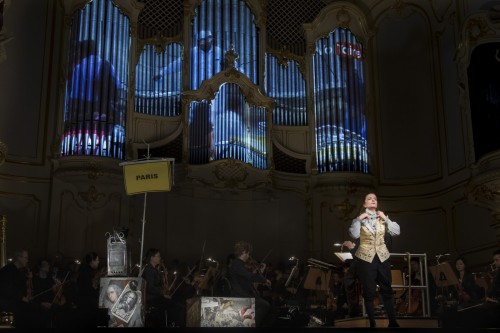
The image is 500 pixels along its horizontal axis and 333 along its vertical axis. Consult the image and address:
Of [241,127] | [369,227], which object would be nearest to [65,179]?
[241,127]

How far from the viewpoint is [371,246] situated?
6.37m

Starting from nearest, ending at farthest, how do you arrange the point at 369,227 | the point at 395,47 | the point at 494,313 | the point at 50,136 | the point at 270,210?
1. the point at 369,227
2. the point at 494,313
3. the point at 50,136
4. the point at 270,210
5. the point at 395,47

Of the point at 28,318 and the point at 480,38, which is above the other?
the point at 480,38

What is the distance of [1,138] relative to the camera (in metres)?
11.3

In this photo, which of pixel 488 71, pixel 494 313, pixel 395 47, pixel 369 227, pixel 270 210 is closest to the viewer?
pixel 369 227

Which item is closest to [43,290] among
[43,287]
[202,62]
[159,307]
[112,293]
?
[43,287]

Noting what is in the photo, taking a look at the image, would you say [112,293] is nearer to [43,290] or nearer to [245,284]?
[245,284]

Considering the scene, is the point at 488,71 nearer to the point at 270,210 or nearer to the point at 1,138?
the point at 270,210

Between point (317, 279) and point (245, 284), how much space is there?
3447 mm

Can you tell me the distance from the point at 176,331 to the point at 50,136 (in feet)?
23.5

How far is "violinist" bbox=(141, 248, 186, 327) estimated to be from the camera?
8.01 metres

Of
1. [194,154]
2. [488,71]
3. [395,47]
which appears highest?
[395,47]

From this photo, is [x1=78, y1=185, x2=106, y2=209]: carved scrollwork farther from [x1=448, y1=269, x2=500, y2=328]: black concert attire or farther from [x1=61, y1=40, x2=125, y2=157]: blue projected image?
[x1=448, y1=269, x2=500, y2=328]: black concert attire

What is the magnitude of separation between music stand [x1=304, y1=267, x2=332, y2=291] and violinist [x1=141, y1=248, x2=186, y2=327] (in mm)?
2661
